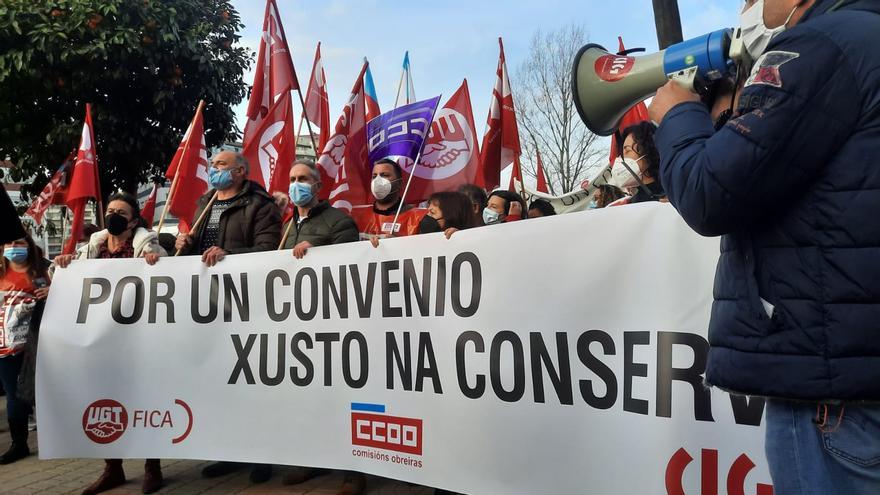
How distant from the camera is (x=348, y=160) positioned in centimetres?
531

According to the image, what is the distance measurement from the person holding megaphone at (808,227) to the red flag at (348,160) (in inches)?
157

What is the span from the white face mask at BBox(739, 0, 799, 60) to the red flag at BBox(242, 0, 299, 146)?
5.18 metres

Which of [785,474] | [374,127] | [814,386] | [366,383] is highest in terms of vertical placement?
[374,127]

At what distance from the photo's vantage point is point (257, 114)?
20.5ft

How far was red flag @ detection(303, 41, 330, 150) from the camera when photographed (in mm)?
6957

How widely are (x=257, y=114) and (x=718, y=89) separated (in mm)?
5440

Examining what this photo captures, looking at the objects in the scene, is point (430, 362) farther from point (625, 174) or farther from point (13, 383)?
point (13, 383)

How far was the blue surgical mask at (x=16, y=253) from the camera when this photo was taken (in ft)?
16.5

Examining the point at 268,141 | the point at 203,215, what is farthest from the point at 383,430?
the point at 268,141

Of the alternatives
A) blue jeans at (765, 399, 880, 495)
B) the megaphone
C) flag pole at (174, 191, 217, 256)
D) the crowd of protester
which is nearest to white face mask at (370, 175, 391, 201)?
the crowd of protester

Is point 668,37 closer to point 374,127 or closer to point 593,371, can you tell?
point 593,371

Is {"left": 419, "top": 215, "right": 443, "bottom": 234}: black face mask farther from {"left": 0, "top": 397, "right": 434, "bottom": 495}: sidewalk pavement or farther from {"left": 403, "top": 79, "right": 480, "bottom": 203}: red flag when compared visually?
{"left": 0, "top": 397, "right": 434, "bottom": 495}: sidewalk pavement

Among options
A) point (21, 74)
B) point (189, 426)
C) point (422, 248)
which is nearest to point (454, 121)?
point (422, 248)

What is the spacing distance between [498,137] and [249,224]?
264cm
